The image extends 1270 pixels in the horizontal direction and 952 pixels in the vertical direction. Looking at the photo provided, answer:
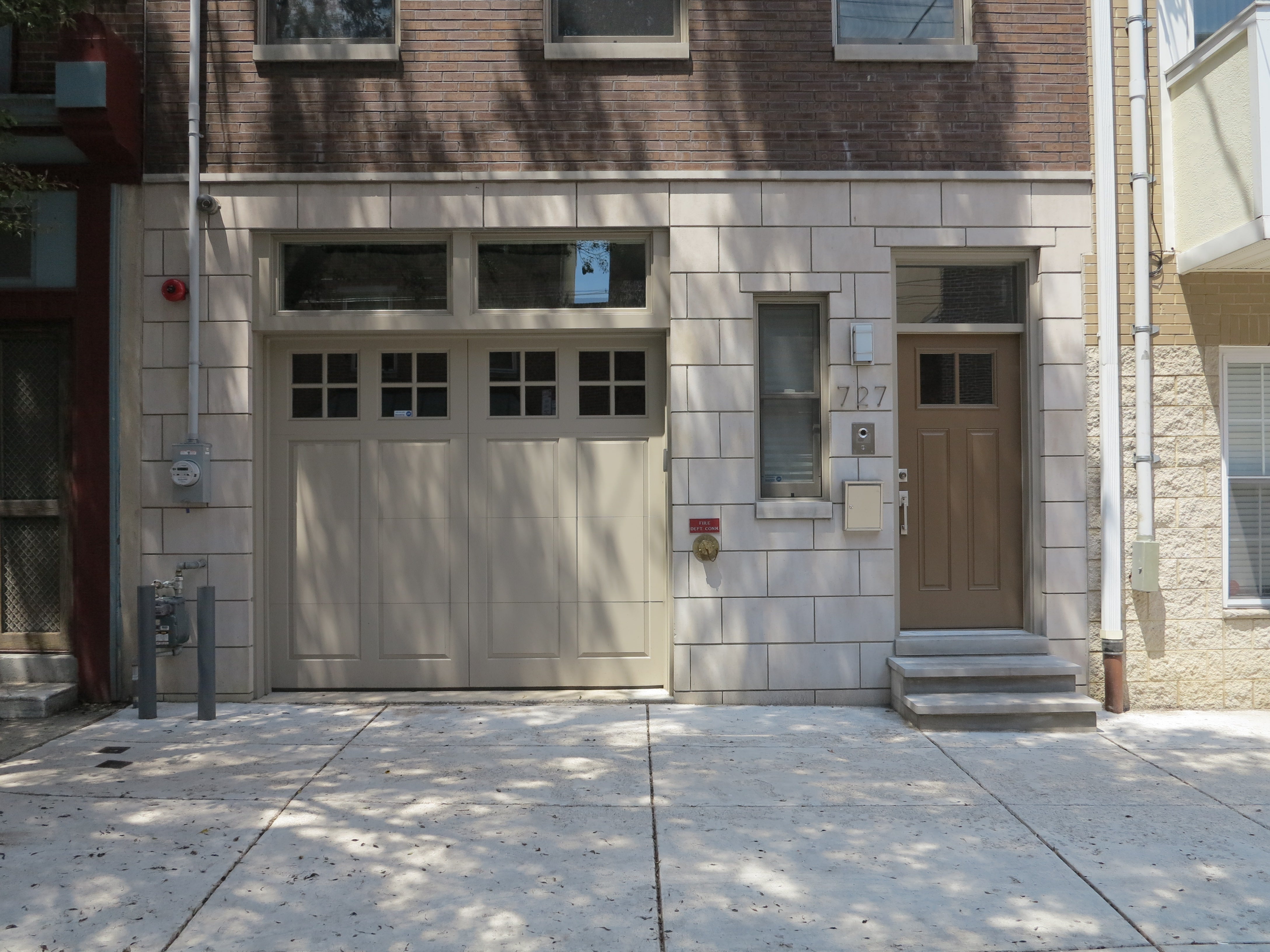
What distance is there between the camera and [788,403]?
25.4 feet

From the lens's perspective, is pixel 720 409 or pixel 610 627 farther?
pixel 610 627

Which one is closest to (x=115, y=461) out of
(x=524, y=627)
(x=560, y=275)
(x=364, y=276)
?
(x=364, y=276)

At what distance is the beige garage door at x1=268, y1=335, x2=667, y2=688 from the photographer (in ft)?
25.8

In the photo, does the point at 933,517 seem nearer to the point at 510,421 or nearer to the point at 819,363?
the point at 819,363

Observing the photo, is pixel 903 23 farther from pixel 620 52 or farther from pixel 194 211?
pixel 194 211

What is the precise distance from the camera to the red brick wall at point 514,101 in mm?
7551

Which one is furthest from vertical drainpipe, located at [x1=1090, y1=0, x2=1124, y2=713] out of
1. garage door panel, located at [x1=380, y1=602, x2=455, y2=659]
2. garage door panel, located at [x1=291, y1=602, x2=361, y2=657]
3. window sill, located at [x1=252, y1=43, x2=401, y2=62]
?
garage door panel, located at [x1=291, y1=602, x2=361, y2=657]

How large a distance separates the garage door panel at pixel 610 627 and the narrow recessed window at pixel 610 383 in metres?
1.45

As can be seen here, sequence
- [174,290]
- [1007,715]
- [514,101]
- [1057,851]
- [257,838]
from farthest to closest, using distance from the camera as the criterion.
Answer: [514,101] < [174,290] < [1007,715] < [257,838] < [1057,851]

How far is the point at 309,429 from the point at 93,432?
1.48 m

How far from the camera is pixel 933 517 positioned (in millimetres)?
7832

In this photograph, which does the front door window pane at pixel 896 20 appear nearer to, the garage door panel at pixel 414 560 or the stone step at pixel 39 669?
the garage door panel at pixel 414 560

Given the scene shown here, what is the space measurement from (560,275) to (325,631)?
320 cm

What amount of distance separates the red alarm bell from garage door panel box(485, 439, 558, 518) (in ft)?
7.89
